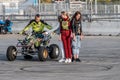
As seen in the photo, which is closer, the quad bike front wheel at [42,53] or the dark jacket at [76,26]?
the dark jacket at [76,26]

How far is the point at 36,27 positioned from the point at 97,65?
322 cm

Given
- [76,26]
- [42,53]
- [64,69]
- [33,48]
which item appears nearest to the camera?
[64,69]

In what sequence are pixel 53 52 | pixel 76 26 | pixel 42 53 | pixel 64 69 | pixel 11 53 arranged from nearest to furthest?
pixel 64 69, pixel 76 26, pixel 42 53, pixel 11 53, pixel 53 52

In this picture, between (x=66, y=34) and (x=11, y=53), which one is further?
(x=11, y=53)

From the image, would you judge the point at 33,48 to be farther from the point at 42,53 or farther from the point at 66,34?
the point at 66,34

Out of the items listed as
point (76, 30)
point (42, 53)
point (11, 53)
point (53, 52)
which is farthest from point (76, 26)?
point (11, 53)

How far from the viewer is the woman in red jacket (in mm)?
18000

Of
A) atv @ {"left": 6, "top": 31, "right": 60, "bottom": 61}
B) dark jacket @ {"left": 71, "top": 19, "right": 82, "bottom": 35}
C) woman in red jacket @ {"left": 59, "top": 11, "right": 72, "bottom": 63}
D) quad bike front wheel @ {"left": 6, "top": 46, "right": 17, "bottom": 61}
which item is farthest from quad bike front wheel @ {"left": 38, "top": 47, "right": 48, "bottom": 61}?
dark jacket @ {"left": 71, "top": 19, "right": 82, "bottom": 35}

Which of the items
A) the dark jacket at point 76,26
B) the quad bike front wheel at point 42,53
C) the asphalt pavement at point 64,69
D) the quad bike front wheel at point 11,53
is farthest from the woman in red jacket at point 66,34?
the quad bike front wheel at point 11,53

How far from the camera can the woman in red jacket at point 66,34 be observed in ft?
59.1

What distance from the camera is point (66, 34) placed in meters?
18.1

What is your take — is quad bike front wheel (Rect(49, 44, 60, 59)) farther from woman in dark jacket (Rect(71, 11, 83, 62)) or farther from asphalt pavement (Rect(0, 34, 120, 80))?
woman in dark jacket (Rect(71, 11, 83, 62))

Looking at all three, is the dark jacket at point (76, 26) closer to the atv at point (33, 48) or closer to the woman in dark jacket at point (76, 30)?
the woman in dark jacket at point (76, 30)

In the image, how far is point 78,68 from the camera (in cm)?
1612
